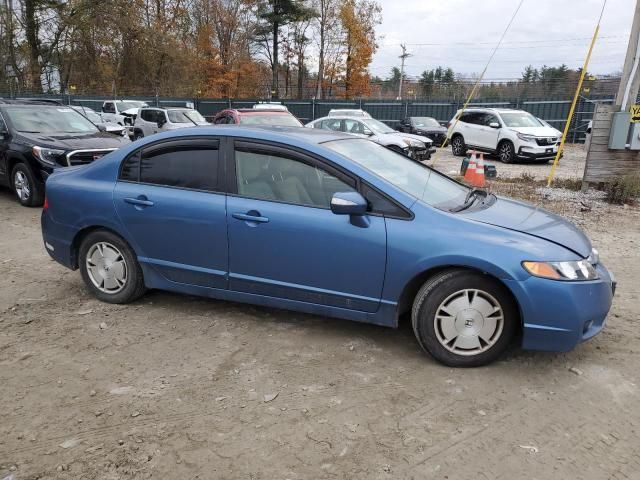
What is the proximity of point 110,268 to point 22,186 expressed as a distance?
5.53m

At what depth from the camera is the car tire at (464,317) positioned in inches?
128

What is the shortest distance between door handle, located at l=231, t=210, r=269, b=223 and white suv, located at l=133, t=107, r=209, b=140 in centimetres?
1355

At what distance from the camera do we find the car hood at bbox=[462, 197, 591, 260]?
341cm

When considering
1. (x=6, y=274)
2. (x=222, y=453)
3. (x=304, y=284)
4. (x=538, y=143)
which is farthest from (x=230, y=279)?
(x=538, y=143)

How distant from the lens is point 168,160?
418 cm

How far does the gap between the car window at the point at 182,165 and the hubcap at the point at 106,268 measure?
2.26 ft

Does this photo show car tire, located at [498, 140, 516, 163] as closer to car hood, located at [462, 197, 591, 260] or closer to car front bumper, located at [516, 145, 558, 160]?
car front bumper, located at [516, 145, 558, 160]

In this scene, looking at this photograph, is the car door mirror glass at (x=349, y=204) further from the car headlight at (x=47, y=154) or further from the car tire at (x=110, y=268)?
the car headlight at (x=47, y=154)

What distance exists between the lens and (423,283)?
11.3 ft

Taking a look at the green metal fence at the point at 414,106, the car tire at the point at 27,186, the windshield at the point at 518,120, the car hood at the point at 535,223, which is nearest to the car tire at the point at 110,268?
the car hood at the point at 535,223

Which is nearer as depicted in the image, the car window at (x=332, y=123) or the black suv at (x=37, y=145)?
the black suv at (x=37, y=145)

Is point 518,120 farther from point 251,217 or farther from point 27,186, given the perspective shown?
point 251,217

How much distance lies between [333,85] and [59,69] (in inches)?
905

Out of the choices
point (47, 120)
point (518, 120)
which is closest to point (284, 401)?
point (47, 120)
